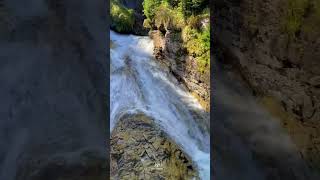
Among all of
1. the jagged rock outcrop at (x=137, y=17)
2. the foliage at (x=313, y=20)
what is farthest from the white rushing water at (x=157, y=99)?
the foliage at (x=313, y=20)

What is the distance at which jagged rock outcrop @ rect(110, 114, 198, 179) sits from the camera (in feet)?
→ 18.9

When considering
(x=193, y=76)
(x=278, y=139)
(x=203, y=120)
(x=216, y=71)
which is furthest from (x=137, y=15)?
(x=278, y=139)

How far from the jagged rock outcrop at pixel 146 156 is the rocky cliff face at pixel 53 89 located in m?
2.03

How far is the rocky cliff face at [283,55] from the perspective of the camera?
3.17 meters

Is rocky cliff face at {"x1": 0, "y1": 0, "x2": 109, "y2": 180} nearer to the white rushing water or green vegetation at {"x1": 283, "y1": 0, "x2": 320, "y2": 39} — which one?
green vegetation at {"x1": 283, "y1": 0, "x2": 320, "y2": 39}

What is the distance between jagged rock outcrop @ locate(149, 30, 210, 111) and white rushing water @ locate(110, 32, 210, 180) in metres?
0.14

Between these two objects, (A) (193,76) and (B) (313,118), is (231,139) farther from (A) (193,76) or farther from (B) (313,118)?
(A) (193,76)

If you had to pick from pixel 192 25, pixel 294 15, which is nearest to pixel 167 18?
pixel 192 25

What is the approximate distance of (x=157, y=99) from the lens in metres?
7.62

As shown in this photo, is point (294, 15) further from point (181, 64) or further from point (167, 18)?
point (167, 18)

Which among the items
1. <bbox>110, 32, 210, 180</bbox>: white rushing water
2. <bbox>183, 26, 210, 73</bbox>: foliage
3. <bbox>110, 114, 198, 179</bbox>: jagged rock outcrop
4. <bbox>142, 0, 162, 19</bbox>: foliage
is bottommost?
<bbox>110, 114, 198, 179</bbox>: jagged rock outcrop

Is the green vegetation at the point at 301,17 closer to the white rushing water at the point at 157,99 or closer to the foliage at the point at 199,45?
the white rushing water at the point at 157,99

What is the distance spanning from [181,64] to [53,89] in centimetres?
485

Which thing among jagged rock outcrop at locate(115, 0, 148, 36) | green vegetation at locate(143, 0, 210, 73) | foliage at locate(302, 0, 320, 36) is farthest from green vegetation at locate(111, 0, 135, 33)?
foliage at locate(302, 0, 320, 36)
